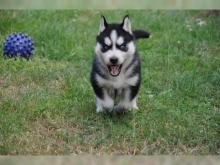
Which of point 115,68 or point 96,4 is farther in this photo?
point 115,68

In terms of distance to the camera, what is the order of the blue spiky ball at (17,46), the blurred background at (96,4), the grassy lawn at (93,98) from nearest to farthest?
the blurred background at (96,4), the grassy lawn at (93,98), the blue spiky ball at (17,46)

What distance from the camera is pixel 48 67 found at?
4359 mm

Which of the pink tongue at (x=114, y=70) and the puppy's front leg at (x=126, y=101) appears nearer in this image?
the pink tongue at (x=114, y=70)

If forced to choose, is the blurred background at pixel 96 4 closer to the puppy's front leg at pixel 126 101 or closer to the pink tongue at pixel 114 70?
the pink tongue at pixel 114 70

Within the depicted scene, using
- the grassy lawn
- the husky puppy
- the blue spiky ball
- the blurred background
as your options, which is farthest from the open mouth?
the blurred background

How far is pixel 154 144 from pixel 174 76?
4.66ft

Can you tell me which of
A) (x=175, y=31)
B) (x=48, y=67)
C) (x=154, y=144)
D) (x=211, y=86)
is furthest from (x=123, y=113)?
(x=175, y=31)

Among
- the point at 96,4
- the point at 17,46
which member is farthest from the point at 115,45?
the point at 96,4

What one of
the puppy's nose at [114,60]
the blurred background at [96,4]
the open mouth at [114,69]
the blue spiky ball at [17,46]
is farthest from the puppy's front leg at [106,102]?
the blurred background at [96,4]

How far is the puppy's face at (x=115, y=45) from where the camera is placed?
9.67 feet

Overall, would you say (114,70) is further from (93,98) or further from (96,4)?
(96,4)

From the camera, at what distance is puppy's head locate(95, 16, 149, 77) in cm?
295

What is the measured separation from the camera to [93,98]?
362 cm

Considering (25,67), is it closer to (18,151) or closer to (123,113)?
(123,113)
